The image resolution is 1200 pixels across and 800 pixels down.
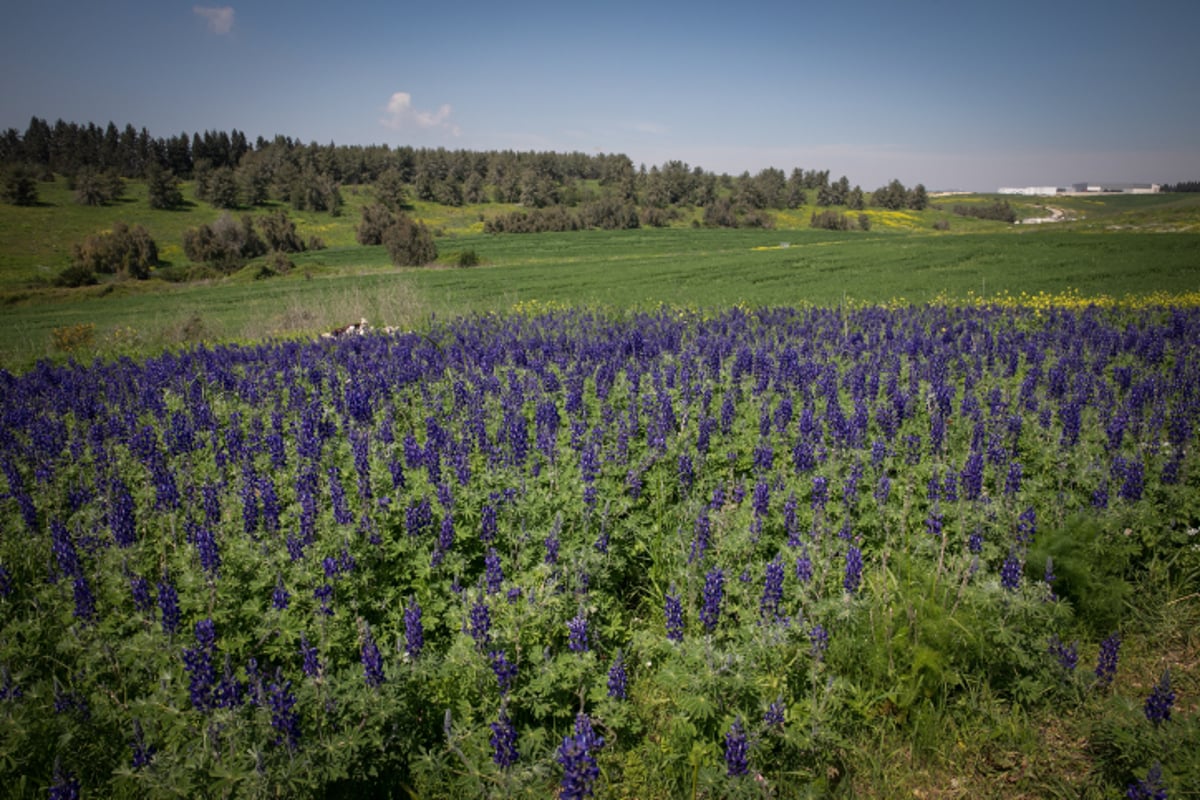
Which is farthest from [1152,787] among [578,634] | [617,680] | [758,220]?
[758,220]

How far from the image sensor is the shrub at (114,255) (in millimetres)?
56969

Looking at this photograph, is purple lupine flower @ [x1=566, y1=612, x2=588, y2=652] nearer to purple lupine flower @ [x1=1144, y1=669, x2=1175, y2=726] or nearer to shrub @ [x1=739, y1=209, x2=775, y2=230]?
purple lupine flower @ [x1=1144, y1=669, x2=1175, y2=726]

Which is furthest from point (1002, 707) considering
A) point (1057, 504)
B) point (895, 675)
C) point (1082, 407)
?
point (1082, 407)

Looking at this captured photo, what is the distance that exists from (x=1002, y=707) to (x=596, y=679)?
2.47 meters

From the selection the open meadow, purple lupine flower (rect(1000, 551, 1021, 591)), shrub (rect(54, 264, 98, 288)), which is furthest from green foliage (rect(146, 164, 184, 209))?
purple lupine flower (rect(1000, 551, 1021, 591))

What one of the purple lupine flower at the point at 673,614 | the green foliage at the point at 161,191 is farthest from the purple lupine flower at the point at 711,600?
the green foliage at the point at 161,191

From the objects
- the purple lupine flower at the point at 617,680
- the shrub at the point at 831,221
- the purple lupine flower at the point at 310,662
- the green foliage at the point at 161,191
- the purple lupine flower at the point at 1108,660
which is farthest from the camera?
the shrub at the point at 831,221

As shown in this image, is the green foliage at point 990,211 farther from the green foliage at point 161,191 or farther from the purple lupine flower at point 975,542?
the green foliage at point 161,191

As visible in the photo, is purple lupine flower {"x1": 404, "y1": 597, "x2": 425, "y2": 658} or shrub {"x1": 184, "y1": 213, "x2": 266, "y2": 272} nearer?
purple lupine flower {"x1": 404, "y1": 597, "x2": 425, "y2": 658}

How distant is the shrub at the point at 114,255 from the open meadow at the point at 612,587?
203 feet

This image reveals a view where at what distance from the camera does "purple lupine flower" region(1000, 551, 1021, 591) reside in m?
3.64

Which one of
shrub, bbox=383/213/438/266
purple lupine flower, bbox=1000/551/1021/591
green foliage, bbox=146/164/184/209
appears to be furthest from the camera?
green foliage, bbox=146/164/184/209

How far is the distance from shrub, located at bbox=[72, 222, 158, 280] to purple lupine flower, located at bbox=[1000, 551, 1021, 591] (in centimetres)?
7247

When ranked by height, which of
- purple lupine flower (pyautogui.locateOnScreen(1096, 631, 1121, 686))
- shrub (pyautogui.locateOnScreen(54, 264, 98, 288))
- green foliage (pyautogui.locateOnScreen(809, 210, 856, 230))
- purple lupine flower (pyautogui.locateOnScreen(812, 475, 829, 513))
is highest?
green foliage (pyautogui.locateOnScreen(809, 210, 856, 230))
